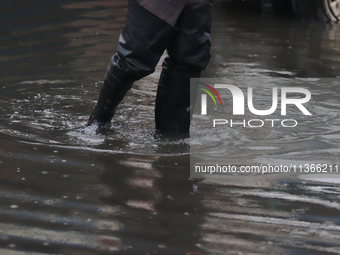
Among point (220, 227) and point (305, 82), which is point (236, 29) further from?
point (220, 227)

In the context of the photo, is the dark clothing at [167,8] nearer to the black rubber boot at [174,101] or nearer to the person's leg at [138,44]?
the person's leg at [138,44]

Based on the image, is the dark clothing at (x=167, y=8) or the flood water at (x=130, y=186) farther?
the dark clothing at (x=167, y=8)

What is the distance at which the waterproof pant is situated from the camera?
2.46 meters

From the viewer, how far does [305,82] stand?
12.7 ft

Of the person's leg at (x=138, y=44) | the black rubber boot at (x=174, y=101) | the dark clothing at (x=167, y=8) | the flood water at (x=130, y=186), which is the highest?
the dark clothing at (x=167, y=8)

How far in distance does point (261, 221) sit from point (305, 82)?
219 cm

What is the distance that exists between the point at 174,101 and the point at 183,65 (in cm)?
20

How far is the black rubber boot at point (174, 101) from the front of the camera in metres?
2.70

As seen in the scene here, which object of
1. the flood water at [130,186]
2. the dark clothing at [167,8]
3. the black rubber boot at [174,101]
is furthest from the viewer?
the black rubber boot at [174,101]

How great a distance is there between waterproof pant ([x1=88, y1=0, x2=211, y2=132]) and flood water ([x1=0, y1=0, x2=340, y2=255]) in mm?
309

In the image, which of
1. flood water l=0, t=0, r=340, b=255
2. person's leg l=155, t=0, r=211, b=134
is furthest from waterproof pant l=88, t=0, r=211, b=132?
flood water l=0, t=0, r=340, b=255

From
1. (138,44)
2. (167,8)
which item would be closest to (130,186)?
(138,44)

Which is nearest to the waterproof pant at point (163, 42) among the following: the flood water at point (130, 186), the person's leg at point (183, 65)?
the person's leg at point (183, 65)

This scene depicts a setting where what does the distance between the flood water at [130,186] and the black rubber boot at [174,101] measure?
95 mm
